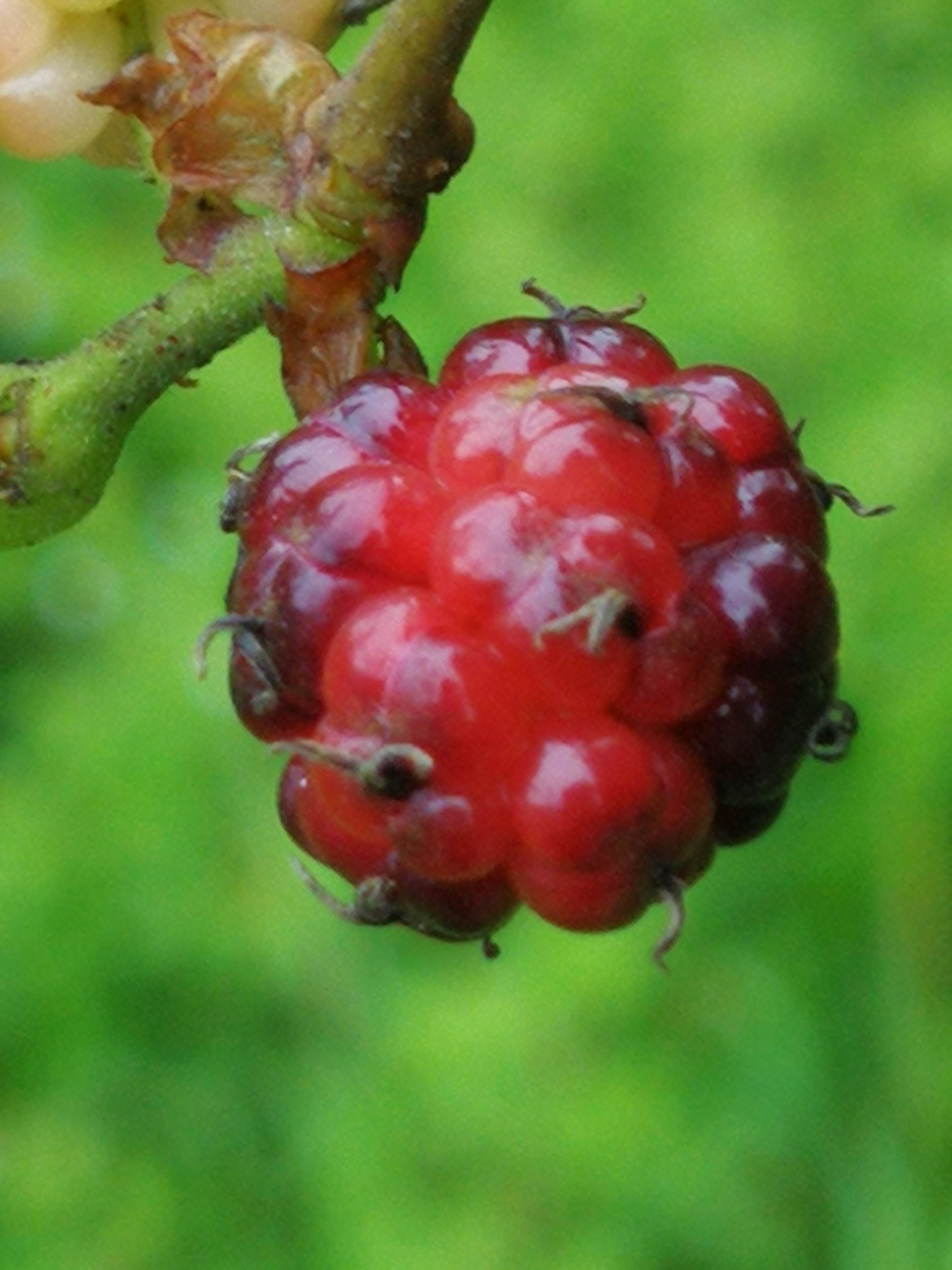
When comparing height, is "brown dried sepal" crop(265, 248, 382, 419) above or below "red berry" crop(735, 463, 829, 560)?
below

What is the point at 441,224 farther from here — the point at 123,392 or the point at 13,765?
the point at 123,392

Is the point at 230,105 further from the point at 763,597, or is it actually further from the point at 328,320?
the point at 763,597

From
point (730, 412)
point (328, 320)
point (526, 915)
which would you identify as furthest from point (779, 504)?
point (526, 915)

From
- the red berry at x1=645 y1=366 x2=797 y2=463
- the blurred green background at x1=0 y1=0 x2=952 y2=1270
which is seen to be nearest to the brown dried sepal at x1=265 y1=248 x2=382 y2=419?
the red berry at x1=645 y1=366 x2=797 y2=463

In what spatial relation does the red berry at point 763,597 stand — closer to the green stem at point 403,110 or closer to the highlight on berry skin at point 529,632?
the highlight on berry skin at point 529,632

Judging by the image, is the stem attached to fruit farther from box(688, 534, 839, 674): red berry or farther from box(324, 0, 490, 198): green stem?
box(688, 534, 839, 674): red berry

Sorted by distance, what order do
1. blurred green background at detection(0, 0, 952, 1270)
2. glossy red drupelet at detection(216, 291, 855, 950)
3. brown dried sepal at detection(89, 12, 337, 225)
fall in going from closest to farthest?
glossy red drupelet at detection(216, 291, 855, 950) < brown dried sepal at detection(89, 12, 337, 225) < blurred green background at detection(0, 0, 952, 1270)
